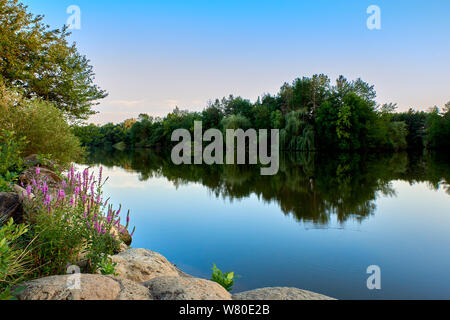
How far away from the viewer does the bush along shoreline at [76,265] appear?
2.12m

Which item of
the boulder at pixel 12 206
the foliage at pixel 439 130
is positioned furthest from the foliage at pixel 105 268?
the foliage at pixel 439 130

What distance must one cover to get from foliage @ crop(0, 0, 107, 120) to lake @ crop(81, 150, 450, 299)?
18.9 ft

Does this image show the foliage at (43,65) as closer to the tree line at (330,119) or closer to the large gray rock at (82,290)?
the large gray rock at (82,290)

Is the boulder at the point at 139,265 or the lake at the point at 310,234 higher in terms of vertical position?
the boulder at the point at 139,265

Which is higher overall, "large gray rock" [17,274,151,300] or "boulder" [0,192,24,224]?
"boulder" [0,192,24,224]

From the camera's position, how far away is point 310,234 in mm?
6918

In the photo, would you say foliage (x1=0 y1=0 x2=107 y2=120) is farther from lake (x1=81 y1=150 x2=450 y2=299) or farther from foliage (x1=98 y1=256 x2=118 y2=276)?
foliage (x1=98 y1=256 x2=118 y2=276)

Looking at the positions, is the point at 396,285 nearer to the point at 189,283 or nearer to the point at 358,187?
the point at 189,283

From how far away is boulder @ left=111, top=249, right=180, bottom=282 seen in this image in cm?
328

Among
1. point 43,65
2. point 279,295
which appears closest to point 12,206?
point 279,295

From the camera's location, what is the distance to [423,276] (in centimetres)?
471

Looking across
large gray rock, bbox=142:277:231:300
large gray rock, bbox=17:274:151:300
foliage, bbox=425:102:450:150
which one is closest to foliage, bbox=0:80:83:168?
large gray rock, bbox=17:274:151:300

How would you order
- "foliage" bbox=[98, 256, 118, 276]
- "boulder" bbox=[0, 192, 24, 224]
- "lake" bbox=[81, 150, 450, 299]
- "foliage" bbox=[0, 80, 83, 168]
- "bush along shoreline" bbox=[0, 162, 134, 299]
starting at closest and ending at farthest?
"bush along shoreline" bbox=[0, 162, 134, 299] → "foliage" bbox=[98, 256, 118, 276] → "boulder" bbox=[0, 192, 24, 224] → "lake" bbox=[81, 150, 450, 299] → "foliage" bbox=[0, 80, 83, 168]
